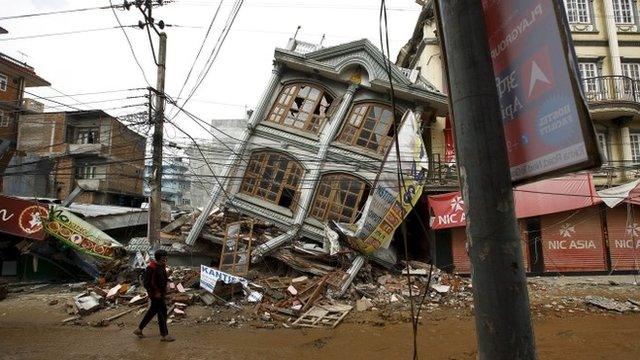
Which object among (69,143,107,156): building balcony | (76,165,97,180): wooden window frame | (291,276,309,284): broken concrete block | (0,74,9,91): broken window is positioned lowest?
(291,276,309,284): broken concrete block

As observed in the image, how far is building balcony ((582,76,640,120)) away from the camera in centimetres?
1775

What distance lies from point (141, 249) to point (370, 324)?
9.13 m

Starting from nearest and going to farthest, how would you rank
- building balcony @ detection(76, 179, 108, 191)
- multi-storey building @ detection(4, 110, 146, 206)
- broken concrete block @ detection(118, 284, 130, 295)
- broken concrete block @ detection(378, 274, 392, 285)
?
broken concrete block @ detection(118, 284, 130, 295), broken concrete block @ detection(378, 274, 392, 285), multi-storey building @ detection(4, 110, 146, 206), building balcony @ detection(76, 179, 108, 191)

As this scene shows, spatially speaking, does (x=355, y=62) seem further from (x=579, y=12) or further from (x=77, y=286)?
(x=77, y=286)

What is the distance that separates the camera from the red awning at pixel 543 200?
1578cm

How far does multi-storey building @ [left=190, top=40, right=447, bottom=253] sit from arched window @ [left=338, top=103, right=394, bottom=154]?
0.04m

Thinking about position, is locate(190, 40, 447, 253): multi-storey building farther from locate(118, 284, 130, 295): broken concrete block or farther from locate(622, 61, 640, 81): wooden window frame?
locate(622, 61, 640, 81): wooden window frame

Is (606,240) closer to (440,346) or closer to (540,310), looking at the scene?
(540,310)

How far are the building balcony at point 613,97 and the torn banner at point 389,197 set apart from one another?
8.94 meters

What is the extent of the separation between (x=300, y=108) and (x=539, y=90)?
15631 mm

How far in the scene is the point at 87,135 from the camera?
34.1 m

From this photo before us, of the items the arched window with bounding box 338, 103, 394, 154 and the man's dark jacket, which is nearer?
the man's dark jacket

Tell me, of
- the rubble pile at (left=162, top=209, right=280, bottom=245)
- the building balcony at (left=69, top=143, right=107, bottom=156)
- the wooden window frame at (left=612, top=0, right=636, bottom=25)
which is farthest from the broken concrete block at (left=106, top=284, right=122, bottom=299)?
the wooden window frame at (left=612, top=0, right=636, bottom=25)

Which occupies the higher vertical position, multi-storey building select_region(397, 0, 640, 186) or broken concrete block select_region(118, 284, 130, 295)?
multi-storey building select_region(397, 0, 640, 186)
